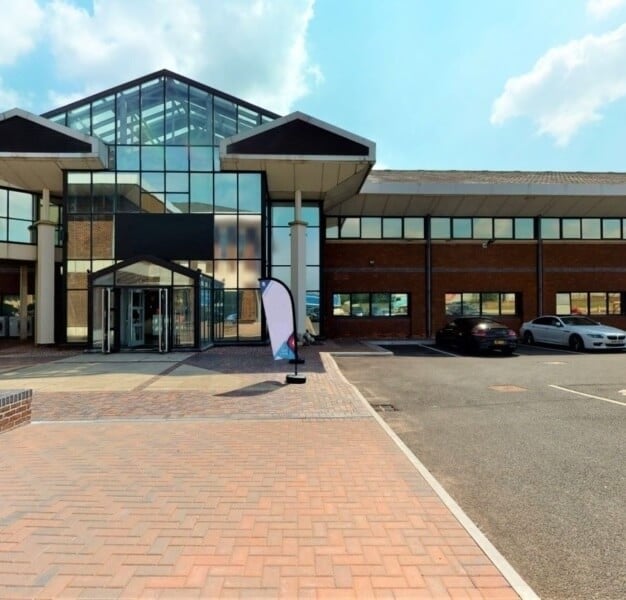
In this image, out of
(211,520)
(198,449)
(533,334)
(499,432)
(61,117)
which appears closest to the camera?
(211,520)

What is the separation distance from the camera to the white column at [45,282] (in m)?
19.7

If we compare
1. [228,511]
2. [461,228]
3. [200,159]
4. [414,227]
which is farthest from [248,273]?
[228,511]

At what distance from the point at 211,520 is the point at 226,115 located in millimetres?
18861

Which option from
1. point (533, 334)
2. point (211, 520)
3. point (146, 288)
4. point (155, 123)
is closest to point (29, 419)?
point (211, 520)

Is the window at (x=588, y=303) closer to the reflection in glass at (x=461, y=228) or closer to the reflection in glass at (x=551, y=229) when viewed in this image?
the reflection in glass at (x=551, y=229)

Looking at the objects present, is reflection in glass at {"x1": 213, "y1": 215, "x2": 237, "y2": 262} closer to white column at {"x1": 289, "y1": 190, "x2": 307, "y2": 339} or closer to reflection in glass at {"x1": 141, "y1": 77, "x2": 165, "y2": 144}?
white column at {"x1": 289, "y1": 190, "x2": 307, "y2": 339}

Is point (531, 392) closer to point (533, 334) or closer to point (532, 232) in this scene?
point (533, 334)

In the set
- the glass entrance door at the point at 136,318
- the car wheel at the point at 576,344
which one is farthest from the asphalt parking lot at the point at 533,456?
the glass entrance door at the point at 136,318

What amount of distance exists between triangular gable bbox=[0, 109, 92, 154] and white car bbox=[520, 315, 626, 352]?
20672 millimetres

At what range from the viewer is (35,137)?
58.8ft

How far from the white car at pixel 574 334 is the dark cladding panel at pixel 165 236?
15.2 m

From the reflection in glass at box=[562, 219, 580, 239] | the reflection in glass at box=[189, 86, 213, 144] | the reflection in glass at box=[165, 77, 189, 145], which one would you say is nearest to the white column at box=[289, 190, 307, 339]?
the reflection in glass at box=[189, 86, 213, 144]

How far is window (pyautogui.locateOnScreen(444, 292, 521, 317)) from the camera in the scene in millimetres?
24781

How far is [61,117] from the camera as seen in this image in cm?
1922
